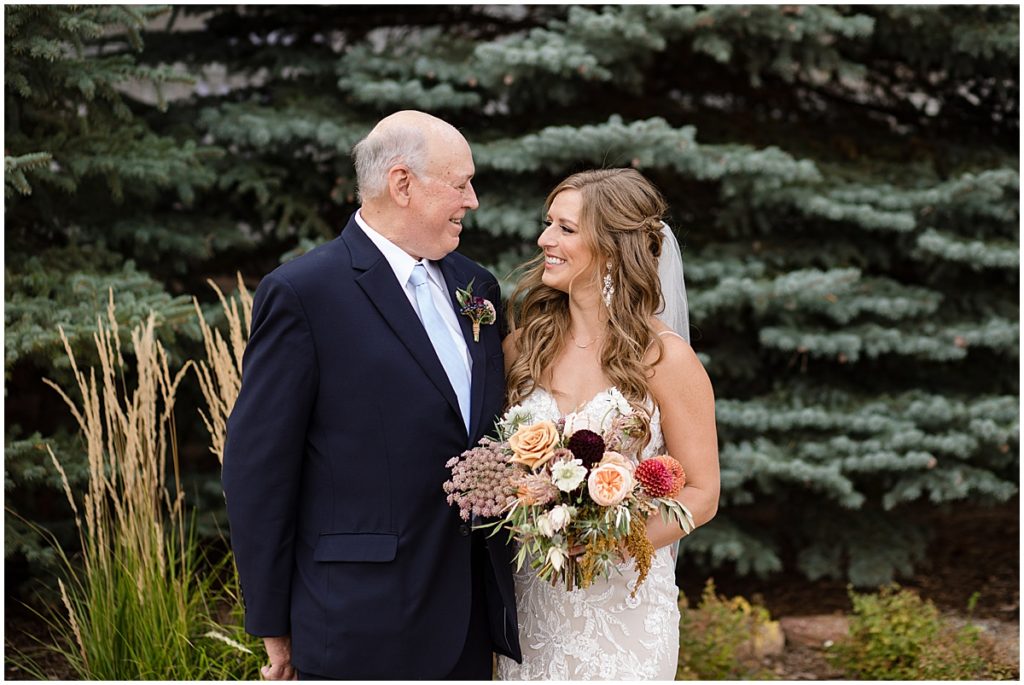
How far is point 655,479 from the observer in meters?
2.71

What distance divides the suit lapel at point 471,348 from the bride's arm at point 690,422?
0.54 metres

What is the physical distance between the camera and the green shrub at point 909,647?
459 cm

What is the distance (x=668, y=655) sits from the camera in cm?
324

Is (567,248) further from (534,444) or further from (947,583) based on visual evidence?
(947,583)

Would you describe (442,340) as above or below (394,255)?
below

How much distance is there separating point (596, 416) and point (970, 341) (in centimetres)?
342

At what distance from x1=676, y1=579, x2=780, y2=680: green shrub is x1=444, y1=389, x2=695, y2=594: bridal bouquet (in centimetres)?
221

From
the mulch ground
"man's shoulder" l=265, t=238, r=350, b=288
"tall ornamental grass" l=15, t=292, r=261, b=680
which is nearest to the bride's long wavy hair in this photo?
"man's shoulder" l=265, t=238, r=350, b=288

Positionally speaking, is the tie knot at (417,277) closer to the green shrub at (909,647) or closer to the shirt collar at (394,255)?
the shirt collar at (394,255)

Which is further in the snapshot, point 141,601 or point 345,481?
point 141,601

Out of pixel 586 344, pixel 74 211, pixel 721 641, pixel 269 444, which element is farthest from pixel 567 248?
pixel 74 211

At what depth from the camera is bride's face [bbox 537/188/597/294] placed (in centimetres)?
324

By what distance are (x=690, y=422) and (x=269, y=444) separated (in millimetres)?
1260

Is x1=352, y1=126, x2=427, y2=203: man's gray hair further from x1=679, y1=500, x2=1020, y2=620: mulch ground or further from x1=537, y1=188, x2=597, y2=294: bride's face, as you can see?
x1=679, y1=500, x2=1020, y2=620: mulch ground
